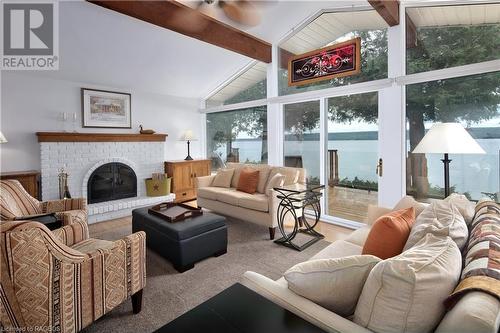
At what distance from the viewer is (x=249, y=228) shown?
383 cm

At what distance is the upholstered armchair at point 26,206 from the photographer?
2.32 metres

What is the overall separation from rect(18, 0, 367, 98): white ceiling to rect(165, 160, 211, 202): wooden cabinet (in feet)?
5.44

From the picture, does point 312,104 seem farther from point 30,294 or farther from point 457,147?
point 30,294

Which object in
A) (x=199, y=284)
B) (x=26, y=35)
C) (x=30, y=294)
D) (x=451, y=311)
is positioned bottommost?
(x=199, y=284)

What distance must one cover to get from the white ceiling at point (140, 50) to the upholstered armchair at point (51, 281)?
297 centimetres

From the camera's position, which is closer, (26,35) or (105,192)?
(26,35)

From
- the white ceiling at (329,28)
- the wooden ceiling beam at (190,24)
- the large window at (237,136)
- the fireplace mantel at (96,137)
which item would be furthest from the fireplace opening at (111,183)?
the white ceiling at (329,28)

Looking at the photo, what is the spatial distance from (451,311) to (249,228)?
3113 mm

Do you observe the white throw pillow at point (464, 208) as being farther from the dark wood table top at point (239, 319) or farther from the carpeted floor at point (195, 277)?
the carpeted floor at point (195, 277)

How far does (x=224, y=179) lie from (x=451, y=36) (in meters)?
3.66

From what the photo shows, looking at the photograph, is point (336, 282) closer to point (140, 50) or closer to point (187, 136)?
point (140, 50)

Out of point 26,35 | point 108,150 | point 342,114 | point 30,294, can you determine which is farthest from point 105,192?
point 342,114

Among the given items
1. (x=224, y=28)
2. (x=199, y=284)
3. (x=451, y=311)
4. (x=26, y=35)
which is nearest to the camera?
(x=451, y=311)

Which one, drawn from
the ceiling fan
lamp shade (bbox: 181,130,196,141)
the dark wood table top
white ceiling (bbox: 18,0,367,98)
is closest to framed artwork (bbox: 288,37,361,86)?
white ceiling (bbox: 18,0,367,98)
